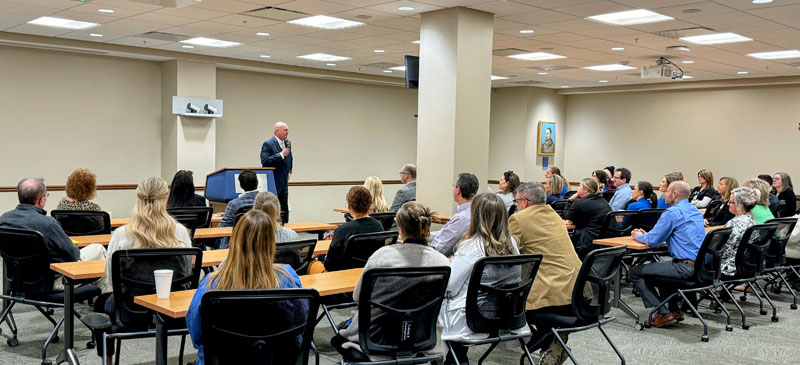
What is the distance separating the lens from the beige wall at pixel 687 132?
14.9 meters

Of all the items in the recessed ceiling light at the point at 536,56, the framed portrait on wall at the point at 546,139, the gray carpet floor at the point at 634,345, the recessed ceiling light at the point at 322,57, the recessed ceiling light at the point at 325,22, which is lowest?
the gray carpet floor at the point at 634,345

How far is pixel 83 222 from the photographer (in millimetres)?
6125

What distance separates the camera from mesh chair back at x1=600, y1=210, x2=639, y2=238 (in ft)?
24.2

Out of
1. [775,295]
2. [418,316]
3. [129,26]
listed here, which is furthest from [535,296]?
[129,26]

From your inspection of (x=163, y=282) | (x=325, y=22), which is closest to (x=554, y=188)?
(x=325, y=22)

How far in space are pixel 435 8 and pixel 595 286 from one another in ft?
14.8

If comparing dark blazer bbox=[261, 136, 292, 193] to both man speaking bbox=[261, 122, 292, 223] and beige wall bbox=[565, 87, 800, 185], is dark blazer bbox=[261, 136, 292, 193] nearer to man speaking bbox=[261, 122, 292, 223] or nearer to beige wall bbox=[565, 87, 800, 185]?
man speaking bbox=[261, 122, 292, 223]

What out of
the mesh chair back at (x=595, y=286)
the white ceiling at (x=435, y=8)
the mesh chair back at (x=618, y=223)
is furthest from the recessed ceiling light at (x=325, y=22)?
Answer: the mesh chair back at (x=595, y=286)

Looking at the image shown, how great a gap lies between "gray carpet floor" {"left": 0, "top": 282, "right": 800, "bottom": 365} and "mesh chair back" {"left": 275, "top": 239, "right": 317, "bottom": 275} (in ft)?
2.49

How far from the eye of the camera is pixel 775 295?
7.80 metres

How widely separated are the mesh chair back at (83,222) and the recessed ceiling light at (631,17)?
5.58 metres

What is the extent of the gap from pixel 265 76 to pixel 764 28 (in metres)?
9.32

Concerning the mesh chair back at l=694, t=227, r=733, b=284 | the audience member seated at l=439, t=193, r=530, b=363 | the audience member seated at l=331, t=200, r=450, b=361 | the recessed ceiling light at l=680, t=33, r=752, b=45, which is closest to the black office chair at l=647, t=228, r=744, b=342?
the mesh chair back at l=694, t=227, r=733, b=284

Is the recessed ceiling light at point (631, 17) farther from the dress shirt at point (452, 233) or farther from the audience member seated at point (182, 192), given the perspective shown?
the audience member seated at point (182, 192)
